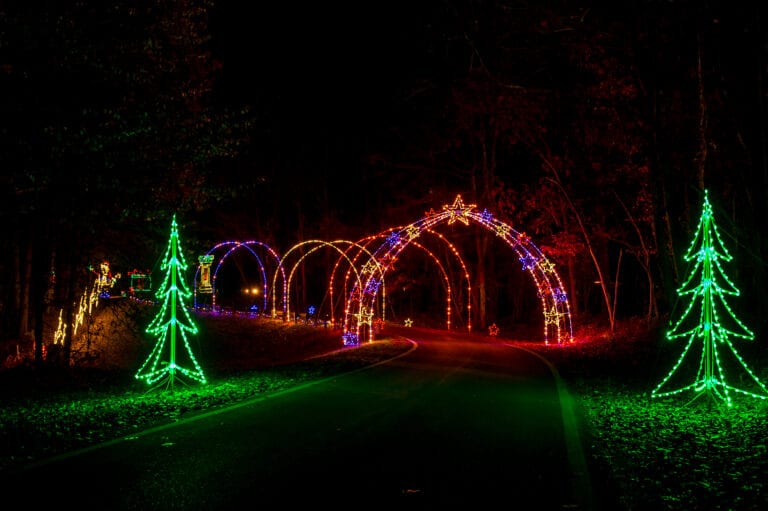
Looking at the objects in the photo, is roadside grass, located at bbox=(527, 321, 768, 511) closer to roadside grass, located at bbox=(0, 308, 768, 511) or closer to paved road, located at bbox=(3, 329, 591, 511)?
roadside grass, located at bbox=(0, 308, 768, 511)

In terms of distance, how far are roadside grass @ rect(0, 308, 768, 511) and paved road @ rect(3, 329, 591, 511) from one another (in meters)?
0.54

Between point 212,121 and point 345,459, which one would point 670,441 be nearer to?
point 345,459

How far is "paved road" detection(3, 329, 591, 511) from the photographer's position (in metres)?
5.66

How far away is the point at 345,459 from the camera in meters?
6.92

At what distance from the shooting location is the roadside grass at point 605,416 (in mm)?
6211

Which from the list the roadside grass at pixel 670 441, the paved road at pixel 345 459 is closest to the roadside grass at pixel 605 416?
the roadside grass at pixel 670 441

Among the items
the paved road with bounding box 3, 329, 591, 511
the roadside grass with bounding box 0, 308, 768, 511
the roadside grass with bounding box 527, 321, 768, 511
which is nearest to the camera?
the paved road with bounding box 3, 329, 591, 511

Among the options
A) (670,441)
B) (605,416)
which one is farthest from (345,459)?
(605,416)

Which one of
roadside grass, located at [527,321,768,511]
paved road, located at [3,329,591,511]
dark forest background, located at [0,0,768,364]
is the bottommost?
roadside grass, located at [527,321,768,511]

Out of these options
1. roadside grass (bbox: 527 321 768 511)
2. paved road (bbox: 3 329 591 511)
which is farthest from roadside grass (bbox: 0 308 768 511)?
paved road (bbox: 3 329 591 511)

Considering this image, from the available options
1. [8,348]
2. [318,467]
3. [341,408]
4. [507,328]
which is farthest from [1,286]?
[507,328]

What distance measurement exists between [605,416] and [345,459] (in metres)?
4.85

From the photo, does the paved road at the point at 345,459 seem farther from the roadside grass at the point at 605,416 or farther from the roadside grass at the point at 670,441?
the roadside grass at the point at 605,416

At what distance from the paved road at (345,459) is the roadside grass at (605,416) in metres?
0.54
